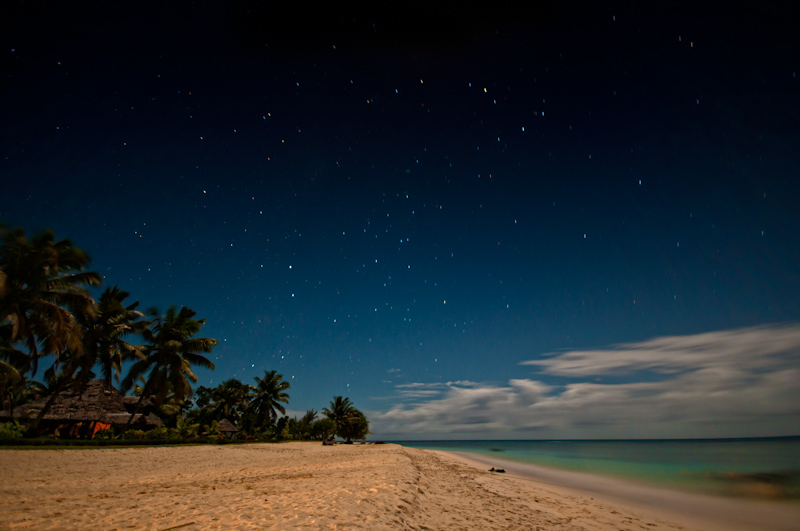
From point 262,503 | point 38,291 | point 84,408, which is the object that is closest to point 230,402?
point 84,408

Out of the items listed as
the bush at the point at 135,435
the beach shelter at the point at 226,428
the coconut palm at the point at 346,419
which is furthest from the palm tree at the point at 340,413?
the bush at the point at 135,435

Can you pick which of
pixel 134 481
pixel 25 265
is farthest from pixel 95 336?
pixel 134 481

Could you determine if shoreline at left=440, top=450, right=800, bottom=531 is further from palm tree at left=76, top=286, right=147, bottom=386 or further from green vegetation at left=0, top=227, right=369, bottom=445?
palm tree at left=76, top=286, right=147, bottom=386

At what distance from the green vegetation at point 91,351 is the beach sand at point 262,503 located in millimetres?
5543

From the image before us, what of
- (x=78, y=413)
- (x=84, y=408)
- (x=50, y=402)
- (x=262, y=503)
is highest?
(x=50, y=402)

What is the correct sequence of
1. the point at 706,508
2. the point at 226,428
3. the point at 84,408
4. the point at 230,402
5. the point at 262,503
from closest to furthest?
the point at 262,503 → the point at 706,508 → the point at 84,408 → the point at 226,428 → the point at 230,402

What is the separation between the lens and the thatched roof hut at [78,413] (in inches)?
963

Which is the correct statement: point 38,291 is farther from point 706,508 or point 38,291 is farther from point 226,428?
point 706,508

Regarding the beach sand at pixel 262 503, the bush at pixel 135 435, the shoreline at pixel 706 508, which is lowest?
the shoreline at pixel 706 508

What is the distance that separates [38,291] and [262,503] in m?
16.6

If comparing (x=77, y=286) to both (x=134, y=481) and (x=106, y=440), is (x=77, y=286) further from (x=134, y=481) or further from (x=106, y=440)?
(x=134, y=481)

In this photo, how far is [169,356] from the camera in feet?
86.0

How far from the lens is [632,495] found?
14.7 m

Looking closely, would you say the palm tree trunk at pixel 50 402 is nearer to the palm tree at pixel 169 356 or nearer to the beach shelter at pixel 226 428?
the palm tree at pixel 169 356
